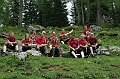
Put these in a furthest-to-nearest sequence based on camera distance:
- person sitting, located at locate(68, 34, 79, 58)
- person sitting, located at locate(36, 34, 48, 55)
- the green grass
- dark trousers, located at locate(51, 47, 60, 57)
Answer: person sitting, located at locate(36, 34, 48, 55)
person sitting, located at locate(68, 34, 79, 58)
dark trousers, located at locate(51, 47, 60, 57)
the green grass

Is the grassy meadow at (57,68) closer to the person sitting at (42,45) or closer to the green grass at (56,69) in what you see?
the green grass at (56,69)

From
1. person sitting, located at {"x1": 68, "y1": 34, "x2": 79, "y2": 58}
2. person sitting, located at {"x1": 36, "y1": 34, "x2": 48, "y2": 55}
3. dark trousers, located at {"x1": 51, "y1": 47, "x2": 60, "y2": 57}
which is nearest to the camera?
dark trousers, located at {"x1": 51, "y1": 47, "x2": 60, "y2": 57}

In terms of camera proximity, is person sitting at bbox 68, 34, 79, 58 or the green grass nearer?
the green grass

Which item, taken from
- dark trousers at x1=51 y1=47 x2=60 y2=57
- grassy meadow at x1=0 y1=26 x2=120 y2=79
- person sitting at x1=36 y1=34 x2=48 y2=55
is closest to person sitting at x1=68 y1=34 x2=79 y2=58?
dark trousers at x1=51 y1=47 x2=60 y2=57

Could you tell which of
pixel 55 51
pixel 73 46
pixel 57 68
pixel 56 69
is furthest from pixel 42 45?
pixel 56 69

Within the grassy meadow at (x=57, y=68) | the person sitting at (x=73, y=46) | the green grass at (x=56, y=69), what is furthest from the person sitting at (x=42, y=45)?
the green grass at (x=56, y=69)

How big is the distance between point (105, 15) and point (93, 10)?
2455mm

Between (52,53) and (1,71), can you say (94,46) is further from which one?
Answer: (1,71)

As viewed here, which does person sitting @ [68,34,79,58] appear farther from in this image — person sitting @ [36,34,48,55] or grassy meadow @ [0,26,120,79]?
grassy meadow @ [0,26,120,79]

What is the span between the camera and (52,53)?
52.5ft

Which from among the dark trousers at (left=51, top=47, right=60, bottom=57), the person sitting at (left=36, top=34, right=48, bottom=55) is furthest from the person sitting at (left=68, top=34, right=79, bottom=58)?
the person sitting at (left=36, top=34, right=48, bottom=55)

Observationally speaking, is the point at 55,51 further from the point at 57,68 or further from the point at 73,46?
the point at 57,68

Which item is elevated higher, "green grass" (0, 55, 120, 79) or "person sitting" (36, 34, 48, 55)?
"person sitting" (36, 34, 48, 55)

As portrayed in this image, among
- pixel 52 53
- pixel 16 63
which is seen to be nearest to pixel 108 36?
pixel 52 53
